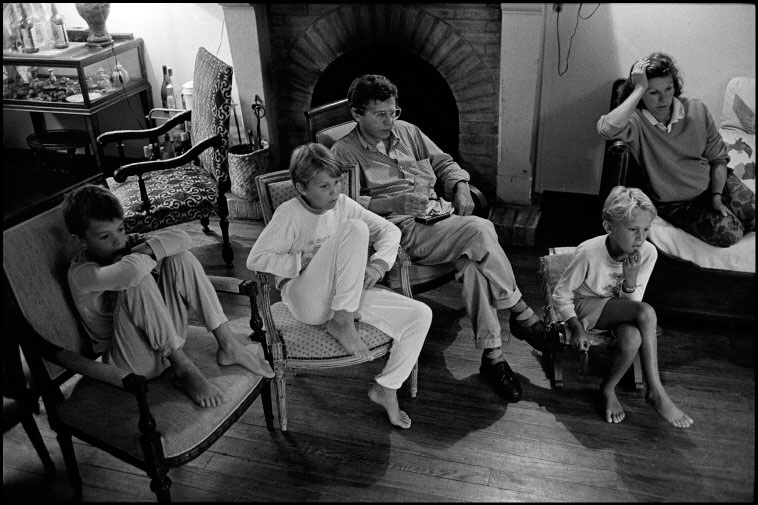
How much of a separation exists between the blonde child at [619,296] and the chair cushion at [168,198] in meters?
1.88

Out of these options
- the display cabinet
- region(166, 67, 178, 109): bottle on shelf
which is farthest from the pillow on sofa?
the display cabinet

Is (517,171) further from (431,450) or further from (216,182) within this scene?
(431,450)

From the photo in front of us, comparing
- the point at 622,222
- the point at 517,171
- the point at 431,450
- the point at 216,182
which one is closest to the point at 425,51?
the point at 517,171

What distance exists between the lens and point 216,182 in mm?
3818

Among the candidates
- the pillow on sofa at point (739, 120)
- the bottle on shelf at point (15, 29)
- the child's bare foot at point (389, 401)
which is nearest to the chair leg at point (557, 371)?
the child's bare foot at point (389, 401)

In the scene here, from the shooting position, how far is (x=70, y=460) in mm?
2416

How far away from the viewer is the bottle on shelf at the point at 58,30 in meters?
4.56

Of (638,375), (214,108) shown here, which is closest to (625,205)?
(638,375)

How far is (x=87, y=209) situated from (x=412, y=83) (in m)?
2.49

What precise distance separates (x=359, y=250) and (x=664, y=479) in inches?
51.8

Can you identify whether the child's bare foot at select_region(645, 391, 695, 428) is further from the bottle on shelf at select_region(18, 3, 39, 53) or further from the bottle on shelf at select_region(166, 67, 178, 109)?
the bottle on shelf at select_region(18, 3, 39, 53)

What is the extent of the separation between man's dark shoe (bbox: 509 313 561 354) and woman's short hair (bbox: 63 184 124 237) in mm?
1631

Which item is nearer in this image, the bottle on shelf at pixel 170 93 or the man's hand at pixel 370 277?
the man's hand at pixel 370 277

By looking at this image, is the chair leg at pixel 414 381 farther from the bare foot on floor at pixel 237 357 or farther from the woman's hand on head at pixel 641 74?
the woman's hand on head at pixel 641 74
